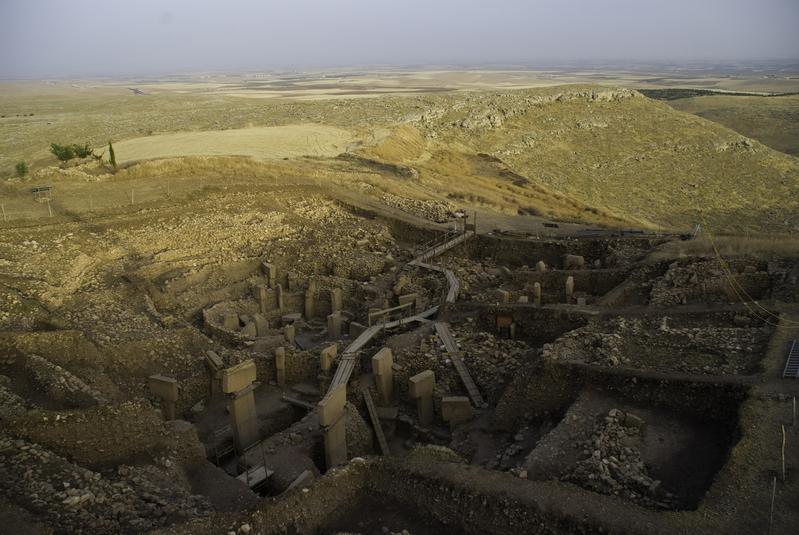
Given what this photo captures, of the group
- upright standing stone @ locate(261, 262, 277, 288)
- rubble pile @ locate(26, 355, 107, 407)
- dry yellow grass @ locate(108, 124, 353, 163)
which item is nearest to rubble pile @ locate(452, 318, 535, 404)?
upright standing stone @ locate(261, 262, 277, 288)

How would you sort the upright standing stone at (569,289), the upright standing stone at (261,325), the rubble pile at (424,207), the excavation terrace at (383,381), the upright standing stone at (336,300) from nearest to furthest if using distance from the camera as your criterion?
the excavation terrace at (383,381)
the upright standing stone at (261,325)
the upright standing stone at (569,289)
the upright standing stone at (336,300)
the rubble pile at (424,207)

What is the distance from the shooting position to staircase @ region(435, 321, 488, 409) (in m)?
11.6

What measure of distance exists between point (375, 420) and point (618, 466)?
4.83m

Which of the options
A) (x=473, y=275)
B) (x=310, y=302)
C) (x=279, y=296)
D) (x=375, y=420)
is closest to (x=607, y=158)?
(x=473, y=275)

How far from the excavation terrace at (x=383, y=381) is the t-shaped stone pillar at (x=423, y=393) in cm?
4

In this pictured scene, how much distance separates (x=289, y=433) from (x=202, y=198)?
44.0ft

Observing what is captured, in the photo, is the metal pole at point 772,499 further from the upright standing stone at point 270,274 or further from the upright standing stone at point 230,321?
the upright standing stone at point 270,274

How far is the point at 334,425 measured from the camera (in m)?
9.80

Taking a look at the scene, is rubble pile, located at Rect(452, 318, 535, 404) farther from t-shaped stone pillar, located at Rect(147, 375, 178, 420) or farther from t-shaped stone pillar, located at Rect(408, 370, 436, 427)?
t-shaped stone pillar, located at Rect(147, 375, 178, 420)

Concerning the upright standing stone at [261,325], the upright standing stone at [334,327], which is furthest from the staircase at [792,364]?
the upright standing stone at [261,325]

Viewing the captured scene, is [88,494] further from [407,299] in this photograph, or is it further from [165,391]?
[407,299]

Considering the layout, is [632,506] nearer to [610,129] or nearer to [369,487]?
[369,487]

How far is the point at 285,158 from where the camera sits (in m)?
29.3

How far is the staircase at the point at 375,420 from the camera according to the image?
11.1 m
